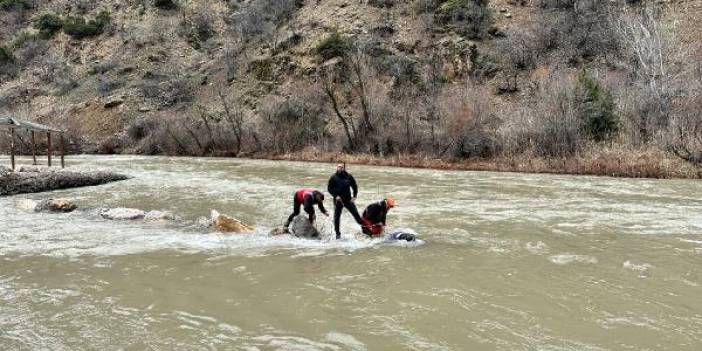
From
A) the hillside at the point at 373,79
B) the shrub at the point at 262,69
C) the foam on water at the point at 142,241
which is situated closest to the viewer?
the foam on water at the point at 142,241

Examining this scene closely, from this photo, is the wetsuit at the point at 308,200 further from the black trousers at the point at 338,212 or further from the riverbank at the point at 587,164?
the riverbank at the point at 587,164

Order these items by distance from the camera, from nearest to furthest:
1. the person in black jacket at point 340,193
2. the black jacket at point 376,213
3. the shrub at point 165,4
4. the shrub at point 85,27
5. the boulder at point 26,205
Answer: the black jacket at point 376,213 < the person in black jacket at point 340,193 < the boulder at point 26,205 < the shrub at point 85,27 < the shrub at point 165,4

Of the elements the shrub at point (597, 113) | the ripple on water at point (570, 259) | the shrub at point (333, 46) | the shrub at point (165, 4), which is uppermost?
the shrub at point (165, 4)

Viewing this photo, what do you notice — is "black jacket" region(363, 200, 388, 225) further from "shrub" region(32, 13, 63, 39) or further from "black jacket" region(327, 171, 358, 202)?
"shrub" region(32, 13, 63, 39)

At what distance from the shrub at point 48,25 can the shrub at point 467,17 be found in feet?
145

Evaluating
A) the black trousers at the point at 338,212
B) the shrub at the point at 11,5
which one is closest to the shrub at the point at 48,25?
the shrub at the point at 11,5

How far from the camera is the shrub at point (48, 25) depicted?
216 feet

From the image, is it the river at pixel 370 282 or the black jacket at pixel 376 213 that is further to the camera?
the black jacket at pixel 376 213

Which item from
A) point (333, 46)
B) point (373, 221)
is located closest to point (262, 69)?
point (333, 46)

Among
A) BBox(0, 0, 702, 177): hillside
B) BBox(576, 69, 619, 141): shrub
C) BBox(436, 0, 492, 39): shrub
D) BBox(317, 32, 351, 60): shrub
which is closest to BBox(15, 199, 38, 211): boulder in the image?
BBox(0, 0, 702, 177): hillside

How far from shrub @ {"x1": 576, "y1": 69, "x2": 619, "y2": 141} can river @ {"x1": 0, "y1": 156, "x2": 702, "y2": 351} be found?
12.2 m

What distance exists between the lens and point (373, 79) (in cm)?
4125


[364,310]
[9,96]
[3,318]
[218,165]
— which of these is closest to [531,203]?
[364,310]

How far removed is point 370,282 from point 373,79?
33224 millimetres
